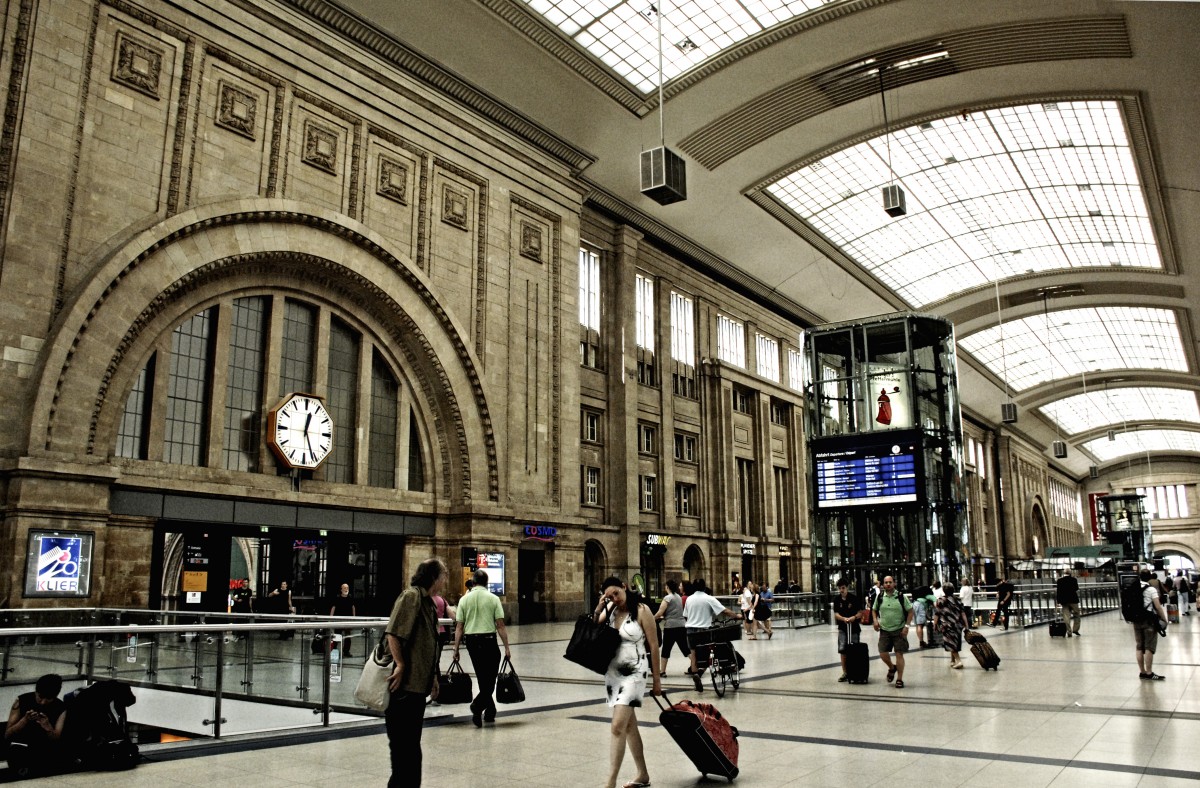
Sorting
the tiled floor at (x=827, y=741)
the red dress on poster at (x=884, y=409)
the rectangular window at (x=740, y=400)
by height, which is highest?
the rectangular window at (x=740, y=400)

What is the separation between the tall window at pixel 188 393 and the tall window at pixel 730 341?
23027mm

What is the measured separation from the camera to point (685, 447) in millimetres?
34906

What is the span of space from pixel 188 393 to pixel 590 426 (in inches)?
586

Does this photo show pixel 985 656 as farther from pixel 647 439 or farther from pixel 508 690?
pixel 647 439

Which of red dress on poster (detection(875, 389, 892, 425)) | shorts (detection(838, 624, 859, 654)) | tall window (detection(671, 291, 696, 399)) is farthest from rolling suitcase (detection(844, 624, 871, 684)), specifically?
tall window (detection(671, 291, 696, 399))

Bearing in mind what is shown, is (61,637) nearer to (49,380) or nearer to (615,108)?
(49,380)

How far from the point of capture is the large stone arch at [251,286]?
15117 millimetres

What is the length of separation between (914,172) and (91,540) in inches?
1214

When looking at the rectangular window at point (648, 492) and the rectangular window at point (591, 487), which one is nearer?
the rectangular window at point (591, 487)

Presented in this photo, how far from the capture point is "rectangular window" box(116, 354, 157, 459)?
1667cm

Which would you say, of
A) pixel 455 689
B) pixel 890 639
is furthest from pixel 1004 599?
pixel 455 689

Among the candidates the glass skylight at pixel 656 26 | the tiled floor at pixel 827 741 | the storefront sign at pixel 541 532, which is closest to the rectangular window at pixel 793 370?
the glass skylight at pixel 656 26

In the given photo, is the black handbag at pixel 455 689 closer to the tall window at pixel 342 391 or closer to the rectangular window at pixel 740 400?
the tall window at pixel 342 391

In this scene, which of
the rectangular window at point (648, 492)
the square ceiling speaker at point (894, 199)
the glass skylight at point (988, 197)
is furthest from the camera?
the rectangular window at point (648, 492)
